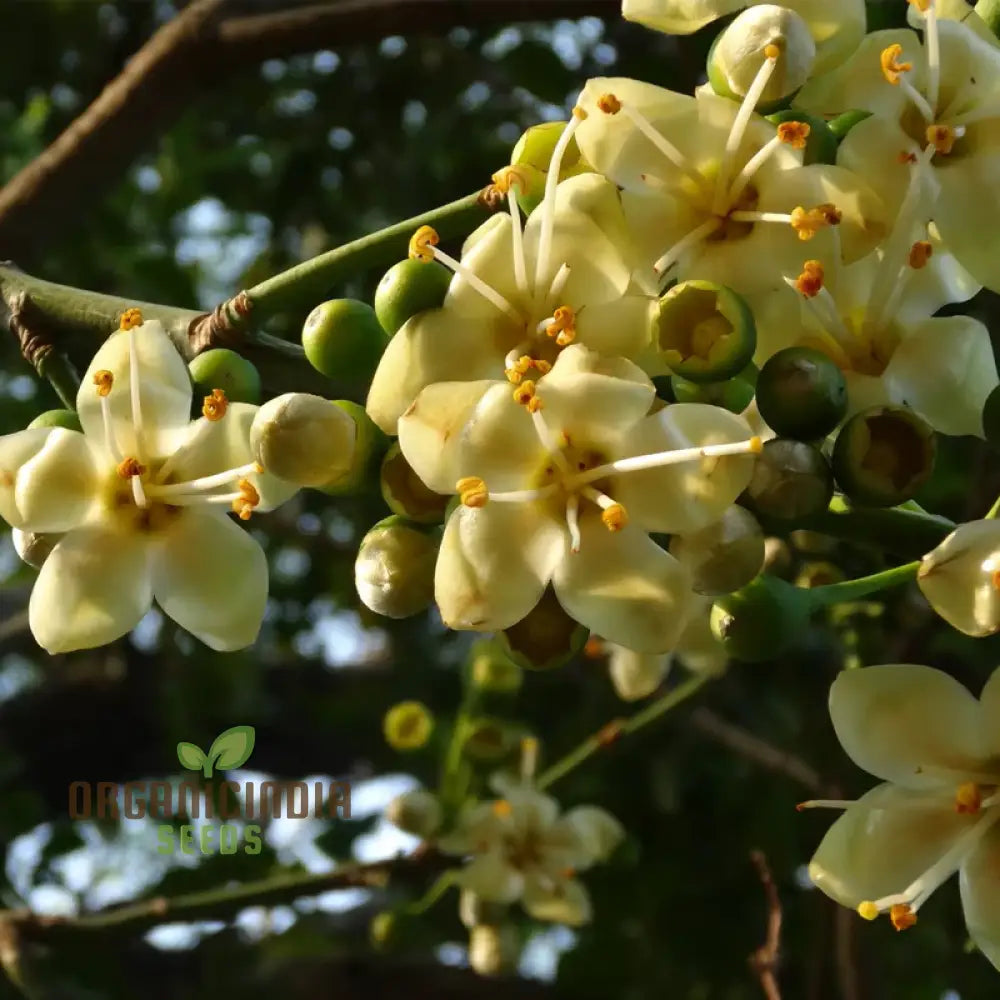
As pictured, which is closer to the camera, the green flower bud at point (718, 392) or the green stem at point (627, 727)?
the green flower bud at point (718, 392)

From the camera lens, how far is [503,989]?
7.54 ft

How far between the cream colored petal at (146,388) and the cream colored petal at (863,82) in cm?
47

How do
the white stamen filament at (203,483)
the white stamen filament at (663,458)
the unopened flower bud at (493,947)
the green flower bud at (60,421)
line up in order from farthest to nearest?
the unopened flower bud at (493,947)
the green flower bud at (60,421)
the white stamen filament at (203,483)
the white stamen filament at (663,458)

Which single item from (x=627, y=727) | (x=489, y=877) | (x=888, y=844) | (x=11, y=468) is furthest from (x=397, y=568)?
(x=489, y=877)

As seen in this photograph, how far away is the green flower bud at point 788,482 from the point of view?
A: 76 centimetres

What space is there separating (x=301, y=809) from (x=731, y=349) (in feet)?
2.86

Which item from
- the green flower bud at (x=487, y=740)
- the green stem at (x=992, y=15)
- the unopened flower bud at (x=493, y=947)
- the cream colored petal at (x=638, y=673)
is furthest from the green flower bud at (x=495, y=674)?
the green stem at (x=992, y=15)

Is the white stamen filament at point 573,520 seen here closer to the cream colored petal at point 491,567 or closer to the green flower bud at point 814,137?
the cream colored petal at point 491,567

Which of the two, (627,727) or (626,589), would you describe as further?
(627,727)

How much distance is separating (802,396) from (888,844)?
0.32 metres

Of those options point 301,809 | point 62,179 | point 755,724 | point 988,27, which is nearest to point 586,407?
point 988,27

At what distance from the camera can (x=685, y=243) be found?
786mm

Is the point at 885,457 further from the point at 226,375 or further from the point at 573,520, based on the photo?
the point at 226,375

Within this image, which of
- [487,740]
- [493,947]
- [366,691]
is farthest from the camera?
[366,691]
